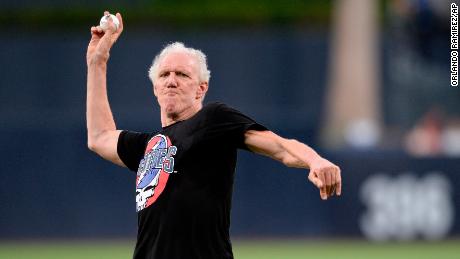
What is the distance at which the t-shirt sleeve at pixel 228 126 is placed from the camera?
553 centimetres

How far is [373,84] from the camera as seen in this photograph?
21969 mm

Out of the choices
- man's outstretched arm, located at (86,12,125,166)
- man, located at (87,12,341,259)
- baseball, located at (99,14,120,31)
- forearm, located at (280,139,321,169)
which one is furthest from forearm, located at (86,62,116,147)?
forearm, located at (280,139,321,169)

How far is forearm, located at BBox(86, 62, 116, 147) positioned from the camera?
639cm

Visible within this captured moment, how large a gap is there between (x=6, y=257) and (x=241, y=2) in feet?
45.5

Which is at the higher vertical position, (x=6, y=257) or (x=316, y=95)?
(x=316, y=95)

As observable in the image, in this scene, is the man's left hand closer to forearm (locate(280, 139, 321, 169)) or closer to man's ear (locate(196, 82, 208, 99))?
forearm (locate(280, 139, 321, 169))

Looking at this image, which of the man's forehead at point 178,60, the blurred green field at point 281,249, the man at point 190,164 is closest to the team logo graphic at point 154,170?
the man at point 190,164

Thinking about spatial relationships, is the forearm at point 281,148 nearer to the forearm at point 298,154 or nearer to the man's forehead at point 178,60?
the forearm at point 298,154

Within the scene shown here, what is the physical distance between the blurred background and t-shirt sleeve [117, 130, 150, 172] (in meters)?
7.71

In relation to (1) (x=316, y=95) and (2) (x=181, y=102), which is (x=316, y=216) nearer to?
(1) (x=316, y=95)

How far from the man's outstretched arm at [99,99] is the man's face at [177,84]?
1.80 feet

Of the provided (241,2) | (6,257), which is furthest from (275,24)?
(6,257)

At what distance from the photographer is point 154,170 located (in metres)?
5.74

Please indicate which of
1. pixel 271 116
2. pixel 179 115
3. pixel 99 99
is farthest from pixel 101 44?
pixel 271 116
